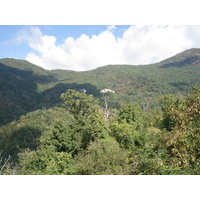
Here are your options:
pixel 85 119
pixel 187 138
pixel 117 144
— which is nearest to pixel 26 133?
pixel 85 119

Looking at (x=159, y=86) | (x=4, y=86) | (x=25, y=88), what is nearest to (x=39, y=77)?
(x=25, y=88)

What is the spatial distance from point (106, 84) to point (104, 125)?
125 metres

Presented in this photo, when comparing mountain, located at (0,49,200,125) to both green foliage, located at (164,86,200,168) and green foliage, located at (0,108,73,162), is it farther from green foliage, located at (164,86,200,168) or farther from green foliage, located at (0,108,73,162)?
green foliage, located at (164,86,200,168)

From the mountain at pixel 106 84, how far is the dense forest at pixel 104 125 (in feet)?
2.43

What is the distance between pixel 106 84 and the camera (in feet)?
461

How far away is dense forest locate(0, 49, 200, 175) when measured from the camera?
5.77 metres

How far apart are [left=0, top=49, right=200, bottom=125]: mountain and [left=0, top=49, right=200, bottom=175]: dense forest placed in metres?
0.74

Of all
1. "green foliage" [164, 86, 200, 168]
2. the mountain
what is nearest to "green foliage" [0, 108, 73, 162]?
the mountain

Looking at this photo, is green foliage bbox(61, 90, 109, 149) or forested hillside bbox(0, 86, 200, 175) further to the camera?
green foliage bbox(61, 90, 109, 149)

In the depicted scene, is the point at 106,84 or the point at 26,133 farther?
the point at 106,84

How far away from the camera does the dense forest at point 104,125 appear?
18.9 ft

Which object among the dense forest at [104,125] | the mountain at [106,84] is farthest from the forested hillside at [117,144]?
the mountain at [106,84]

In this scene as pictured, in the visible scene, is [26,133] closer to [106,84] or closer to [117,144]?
[117,144]

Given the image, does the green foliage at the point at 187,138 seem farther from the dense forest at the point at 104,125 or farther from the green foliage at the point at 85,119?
the green foliage at the point at 85,119
